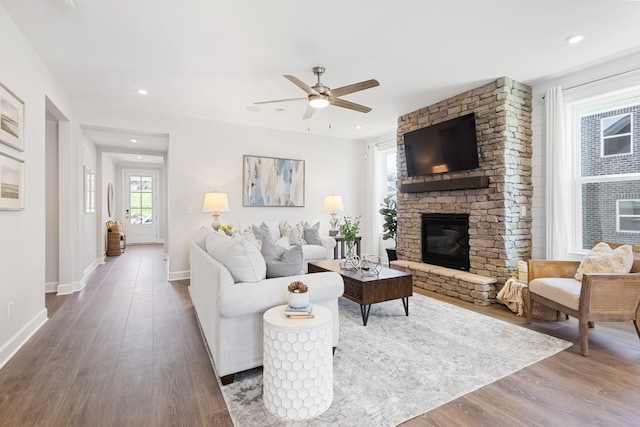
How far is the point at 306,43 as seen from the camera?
2943mm

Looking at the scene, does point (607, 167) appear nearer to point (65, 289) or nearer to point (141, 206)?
point (65, 289)

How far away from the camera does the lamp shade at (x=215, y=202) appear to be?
5039 millimetres

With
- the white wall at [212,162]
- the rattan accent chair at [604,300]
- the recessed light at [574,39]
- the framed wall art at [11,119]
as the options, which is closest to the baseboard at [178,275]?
the white wall at [212,162]

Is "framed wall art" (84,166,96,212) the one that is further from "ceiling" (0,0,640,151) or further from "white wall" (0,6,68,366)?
"white wall" (0,6,68,366)

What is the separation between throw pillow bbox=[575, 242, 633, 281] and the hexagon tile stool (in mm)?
2748

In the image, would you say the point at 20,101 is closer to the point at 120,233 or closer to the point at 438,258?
the point at 438,258

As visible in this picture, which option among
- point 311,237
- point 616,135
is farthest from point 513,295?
point 311,237

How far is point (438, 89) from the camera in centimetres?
415

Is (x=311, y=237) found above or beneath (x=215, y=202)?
beneath

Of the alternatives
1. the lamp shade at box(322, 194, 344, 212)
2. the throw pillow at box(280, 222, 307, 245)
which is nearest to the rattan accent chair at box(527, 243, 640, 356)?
the throw pillow at box(280, 222, 307, 245)

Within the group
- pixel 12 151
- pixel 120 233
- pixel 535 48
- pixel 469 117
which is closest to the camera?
pixel 12 151

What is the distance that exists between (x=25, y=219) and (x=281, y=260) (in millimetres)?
2405

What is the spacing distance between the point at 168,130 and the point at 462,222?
4.87 meters

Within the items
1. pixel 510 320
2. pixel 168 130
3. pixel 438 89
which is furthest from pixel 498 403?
pixel 168 130
